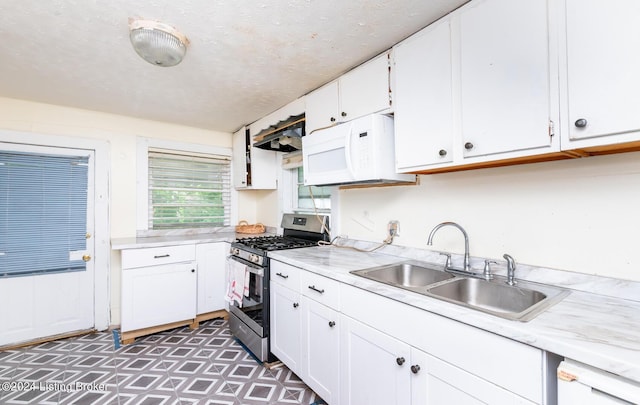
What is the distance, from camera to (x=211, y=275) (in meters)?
3.10

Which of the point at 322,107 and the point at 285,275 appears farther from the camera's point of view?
the point at 322,107

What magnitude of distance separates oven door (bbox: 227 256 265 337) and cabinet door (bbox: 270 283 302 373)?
0.11 meters

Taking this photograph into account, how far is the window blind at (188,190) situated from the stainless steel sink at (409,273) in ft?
8.68

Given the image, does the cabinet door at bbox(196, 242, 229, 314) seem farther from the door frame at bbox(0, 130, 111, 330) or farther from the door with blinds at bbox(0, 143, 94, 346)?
the door with blinds at bbox(0, 143, 94, 346)

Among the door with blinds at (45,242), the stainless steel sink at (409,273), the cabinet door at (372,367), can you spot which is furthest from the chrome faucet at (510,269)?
the door with blinds at (45,242)

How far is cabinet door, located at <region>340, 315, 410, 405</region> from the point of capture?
125 centimetres

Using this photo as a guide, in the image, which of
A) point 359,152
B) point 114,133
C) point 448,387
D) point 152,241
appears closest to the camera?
point 448,387

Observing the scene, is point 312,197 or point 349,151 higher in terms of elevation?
point 349,151

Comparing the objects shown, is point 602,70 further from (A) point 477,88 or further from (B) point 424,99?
(B) point 424,99

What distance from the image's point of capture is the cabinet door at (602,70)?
911mm

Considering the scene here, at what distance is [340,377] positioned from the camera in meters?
1.58

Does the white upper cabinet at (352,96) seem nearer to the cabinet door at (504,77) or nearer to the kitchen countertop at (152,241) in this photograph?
the cabinet door at (504,77)

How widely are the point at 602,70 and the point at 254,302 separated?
2.41 m

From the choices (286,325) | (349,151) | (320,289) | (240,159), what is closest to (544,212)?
(349,151)
